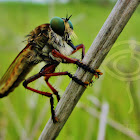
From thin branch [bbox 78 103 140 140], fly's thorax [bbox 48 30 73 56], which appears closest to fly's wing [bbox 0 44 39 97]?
fly's thorax [bbox 48 30 73 56]

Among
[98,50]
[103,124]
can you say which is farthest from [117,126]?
[98,50]

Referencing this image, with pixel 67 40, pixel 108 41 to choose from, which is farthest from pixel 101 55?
pixel 67 40

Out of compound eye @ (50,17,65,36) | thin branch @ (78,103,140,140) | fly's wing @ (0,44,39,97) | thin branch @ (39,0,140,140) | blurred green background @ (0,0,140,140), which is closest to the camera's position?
thin branch @ (39,0,140,140)

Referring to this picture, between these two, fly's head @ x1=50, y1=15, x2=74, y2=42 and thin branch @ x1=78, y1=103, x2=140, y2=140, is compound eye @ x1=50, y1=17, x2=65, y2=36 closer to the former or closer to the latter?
fly's head @ x1=50, y1=15, x2=74, y2=42

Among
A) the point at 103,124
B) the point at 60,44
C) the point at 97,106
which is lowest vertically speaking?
the point at 103,124

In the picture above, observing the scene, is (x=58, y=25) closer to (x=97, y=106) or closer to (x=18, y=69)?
(x=18, y=69)

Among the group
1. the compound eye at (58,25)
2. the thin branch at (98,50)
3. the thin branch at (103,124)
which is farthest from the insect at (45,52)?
the thin branch at (103,124)
